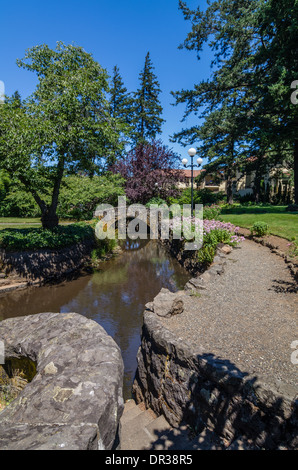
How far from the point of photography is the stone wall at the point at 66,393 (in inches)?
61.4

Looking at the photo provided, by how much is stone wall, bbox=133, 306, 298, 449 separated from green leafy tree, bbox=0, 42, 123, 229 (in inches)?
286

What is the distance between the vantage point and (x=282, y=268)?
6926mm

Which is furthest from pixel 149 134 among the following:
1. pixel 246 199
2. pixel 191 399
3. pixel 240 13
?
pixel 191 399

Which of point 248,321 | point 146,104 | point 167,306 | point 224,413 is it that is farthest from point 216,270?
point 146,104

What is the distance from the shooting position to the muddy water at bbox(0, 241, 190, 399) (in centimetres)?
594

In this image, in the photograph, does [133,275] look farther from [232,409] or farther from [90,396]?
[90,396]
